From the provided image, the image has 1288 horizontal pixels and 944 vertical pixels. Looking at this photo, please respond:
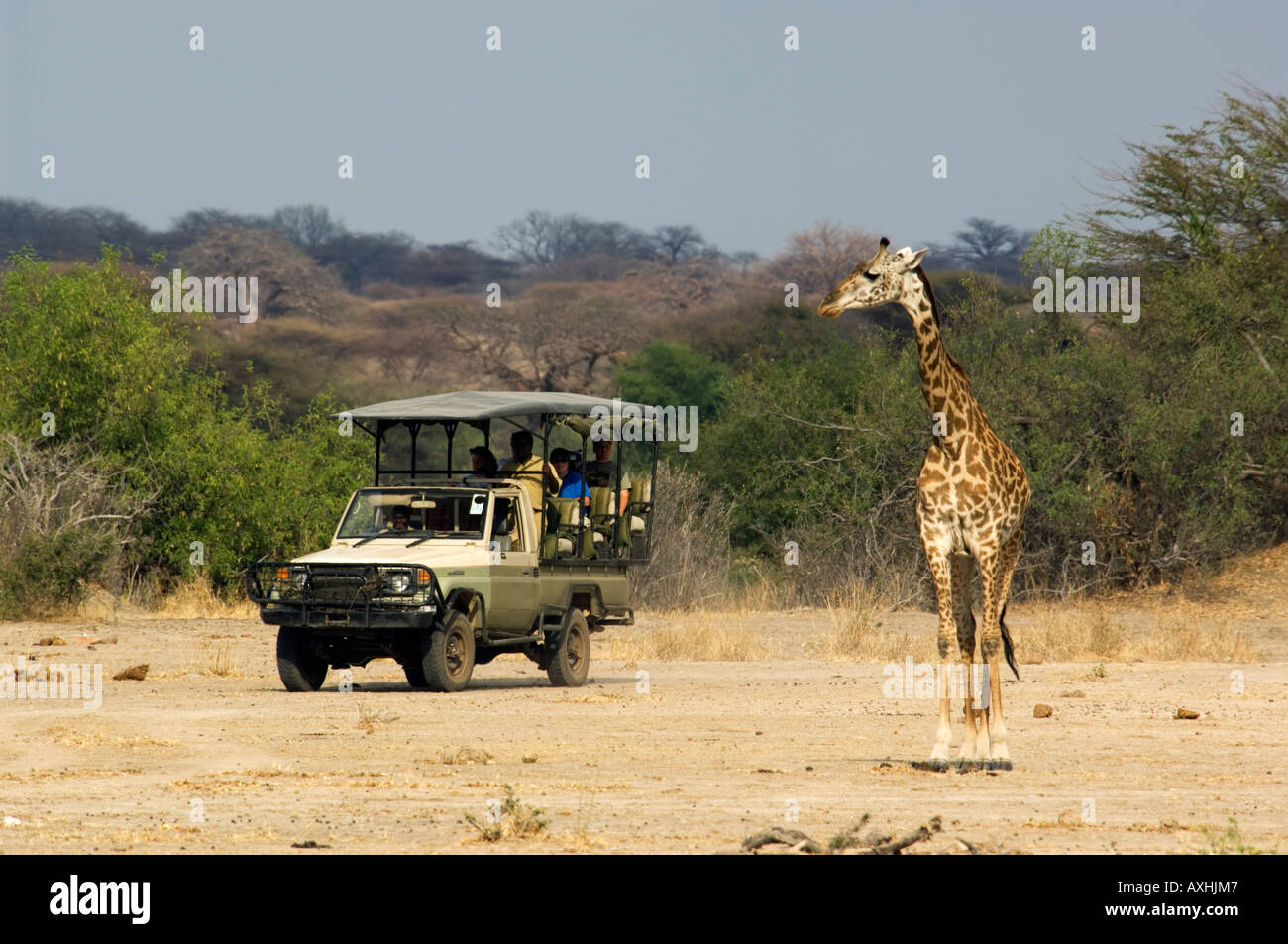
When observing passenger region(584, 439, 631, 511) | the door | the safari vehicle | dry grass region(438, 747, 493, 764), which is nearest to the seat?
the safari vehicle

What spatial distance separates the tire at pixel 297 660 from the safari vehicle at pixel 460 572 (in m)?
0.01

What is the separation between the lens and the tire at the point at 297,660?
17750mm

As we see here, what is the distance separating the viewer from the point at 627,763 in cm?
1277

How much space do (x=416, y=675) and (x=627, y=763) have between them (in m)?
5.58

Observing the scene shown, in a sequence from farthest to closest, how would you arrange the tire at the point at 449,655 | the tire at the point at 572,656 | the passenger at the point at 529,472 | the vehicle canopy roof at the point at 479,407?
1. the tire at the point at 572,656
2. the passenger at the point at 529,472
3. the vehicle canopy roof at the point at 479,407
4. the tire at the point at 449,655

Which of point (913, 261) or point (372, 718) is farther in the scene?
point (372, 718)

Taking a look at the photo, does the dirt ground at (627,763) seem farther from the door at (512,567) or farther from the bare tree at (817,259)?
the bare tree at (817,259)

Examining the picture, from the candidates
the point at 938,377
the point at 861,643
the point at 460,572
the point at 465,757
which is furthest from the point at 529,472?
the point at 938,377

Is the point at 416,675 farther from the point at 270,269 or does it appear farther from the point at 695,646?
the point at 270,269

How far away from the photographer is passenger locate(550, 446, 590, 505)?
19094 millimetres

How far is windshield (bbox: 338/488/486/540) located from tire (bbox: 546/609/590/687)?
1580 mm

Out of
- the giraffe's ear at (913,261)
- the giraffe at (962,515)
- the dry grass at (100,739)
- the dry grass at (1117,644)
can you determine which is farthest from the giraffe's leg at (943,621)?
the dry grass at (1117,644)

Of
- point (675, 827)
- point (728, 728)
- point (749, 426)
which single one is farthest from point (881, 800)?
point (749, 426)

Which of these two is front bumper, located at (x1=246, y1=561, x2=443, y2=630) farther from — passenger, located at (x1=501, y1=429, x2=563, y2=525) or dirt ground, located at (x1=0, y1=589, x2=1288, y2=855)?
passenger, located at (x1=501, y1=429, x2=563, y2=525)
